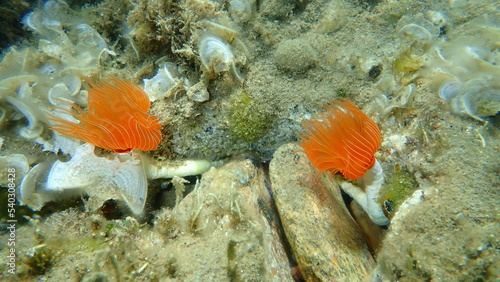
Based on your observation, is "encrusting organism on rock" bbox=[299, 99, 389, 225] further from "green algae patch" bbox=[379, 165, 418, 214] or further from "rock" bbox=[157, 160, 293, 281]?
"rock" bbox=[157, 160, 293, 281]

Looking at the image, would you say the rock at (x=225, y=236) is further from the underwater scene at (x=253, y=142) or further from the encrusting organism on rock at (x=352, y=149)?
the encrusting organism on rock at (x=352, y=149)

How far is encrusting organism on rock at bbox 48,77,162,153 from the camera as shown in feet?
8.31

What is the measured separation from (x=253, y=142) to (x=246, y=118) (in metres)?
0.35

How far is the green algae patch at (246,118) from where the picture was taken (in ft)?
9.89

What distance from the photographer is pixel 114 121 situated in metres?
2.54

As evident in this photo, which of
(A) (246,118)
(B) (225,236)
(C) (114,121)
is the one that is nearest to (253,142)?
(A) (246,118)

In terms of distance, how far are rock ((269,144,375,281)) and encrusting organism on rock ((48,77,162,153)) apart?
4.90 ft

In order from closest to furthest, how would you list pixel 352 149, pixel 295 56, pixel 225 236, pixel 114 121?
pixel 225 236
pixel 352 149
pixel 114 121
pixel 295 56

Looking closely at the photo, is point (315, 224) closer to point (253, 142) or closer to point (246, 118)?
point (253, 142)

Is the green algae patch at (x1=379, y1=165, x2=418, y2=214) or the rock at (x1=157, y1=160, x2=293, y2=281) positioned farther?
the green algae patch at (x1=379, y1=165, x2=418, y2=214)

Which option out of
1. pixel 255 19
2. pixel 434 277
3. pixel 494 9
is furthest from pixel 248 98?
pixel 494 9

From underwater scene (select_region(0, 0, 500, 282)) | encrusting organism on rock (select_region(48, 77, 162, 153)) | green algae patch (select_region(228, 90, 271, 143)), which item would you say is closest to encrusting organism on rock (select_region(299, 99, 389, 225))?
underwater scene (select_region(0, 0, 500, 282))

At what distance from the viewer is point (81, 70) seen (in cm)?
306

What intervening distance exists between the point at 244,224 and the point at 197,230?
422 millimetres
